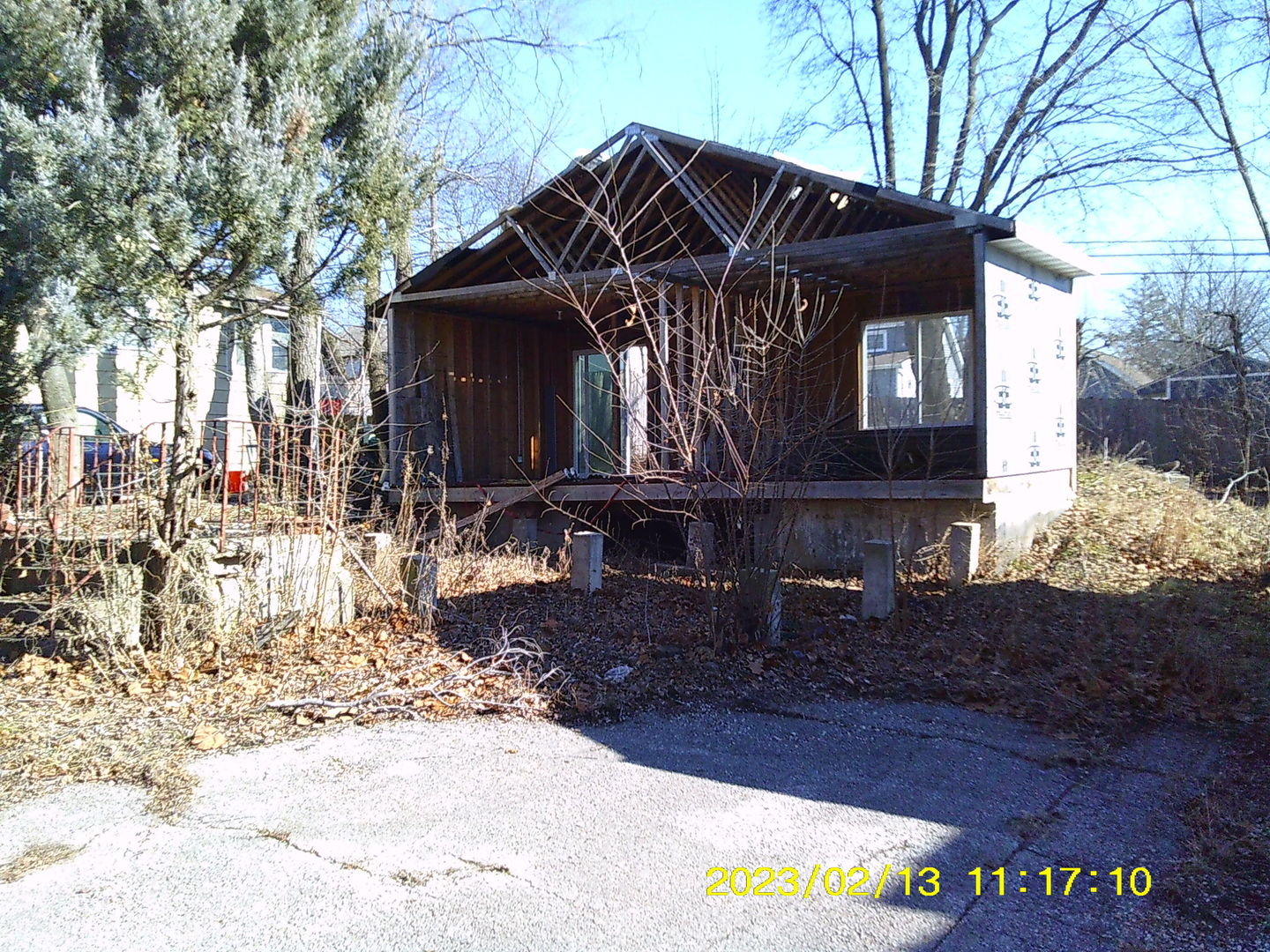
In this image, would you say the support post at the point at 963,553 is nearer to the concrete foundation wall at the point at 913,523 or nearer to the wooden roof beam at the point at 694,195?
the concrete foundation wall at the point at 913,523

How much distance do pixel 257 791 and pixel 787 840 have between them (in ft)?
8.30

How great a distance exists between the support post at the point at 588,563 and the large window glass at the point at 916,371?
5.06 meters

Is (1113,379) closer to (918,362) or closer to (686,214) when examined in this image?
(918,362)

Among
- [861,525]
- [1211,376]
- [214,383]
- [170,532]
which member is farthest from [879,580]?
[214,383]

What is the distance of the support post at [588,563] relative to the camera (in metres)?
9.05

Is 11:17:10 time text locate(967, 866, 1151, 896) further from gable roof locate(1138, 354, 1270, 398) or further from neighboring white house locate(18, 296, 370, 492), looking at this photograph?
gable roof locate(1138, 354, 1270, 398)

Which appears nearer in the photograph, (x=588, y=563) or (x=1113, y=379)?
(x=588, y=563)

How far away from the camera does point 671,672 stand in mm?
6773

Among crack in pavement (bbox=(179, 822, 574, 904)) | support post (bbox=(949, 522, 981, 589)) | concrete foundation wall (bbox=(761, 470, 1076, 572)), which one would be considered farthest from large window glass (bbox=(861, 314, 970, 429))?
crack in pavement (bbox=(179, 822, 574, 904))

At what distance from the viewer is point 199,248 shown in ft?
25.5

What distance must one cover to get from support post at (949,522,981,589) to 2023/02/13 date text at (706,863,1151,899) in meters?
5.51

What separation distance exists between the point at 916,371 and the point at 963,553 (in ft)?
13.4

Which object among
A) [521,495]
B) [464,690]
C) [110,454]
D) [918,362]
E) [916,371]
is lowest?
[464,690]

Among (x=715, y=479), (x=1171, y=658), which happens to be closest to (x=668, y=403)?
(x=715, y=479)
